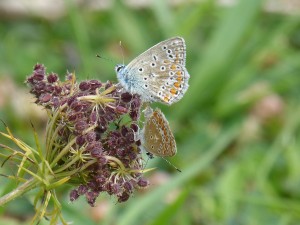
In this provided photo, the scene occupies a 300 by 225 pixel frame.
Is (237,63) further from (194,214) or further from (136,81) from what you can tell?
(136,81)

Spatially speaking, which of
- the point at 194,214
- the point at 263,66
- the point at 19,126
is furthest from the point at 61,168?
the point at 263,66

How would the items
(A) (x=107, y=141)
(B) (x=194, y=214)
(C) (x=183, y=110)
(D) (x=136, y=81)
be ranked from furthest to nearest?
(C) (x=183, y=110)
(B) (x=194, y=214)
(D) (x=136, y=81)
(A) (x=107, y=141)

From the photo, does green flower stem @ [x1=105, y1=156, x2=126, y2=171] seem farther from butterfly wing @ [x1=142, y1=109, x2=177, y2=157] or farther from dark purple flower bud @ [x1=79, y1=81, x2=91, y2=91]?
dark purple flower bud @ [x1=79, y1=81, x2=91, y2=91]

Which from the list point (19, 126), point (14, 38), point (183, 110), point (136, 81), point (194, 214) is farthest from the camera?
point (14, 38)

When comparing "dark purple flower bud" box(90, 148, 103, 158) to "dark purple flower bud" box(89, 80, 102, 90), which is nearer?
"dark purple flower bud" box(90, 148, 103, 158)

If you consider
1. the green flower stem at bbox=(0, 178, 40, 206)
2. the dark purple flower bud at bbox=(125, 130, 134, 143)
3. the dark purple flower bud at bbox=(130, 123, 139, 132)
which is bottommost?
the green flower stem at bbox=(0, 178, 40, 206)

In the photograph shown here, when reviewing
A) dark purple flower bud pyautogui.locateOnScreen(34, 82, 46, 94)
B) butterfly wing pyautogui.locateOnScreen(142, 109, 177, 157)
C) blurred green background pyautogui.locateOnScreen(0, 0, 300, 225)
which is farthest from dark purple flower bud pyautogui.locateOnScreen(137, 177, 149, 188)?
blurred green background pyautogui.locateOnScreen(0, 0, 300, 225)

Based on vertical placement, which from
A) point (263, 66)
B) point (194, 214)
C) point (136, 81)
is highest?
point (136, 81)

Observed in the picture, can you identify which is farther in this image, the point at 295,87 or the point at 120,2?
the point at 120,2
